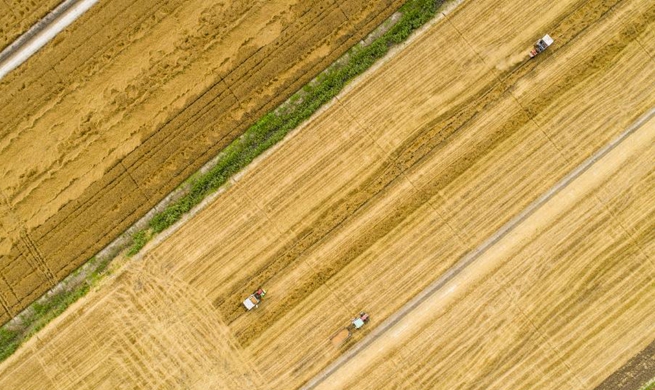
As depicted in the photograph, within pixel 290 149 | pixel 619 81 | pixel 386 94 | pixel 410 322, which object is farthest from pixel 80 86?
pixel 619 81

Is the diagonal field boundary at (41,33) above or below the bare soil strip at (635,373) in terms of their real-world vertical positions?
above

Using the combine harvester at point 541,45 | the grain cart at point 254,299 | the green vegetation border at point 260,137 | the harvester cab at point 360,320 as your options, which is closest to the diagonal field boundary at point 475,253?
the harvester cab at point 360,320

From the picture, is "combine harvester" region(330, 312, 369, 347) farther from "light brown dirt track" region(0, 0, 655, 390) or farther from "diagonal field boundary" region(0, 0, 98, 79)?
"diagonal field boundary" region(0, 0, 98, 79)

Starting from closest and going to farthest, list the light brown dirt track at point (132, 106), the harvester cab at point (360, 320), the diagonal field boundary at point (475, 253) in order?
the harvester cab at point (360, 320) → the diagonal field boundary at point (475, 253) → the light brown dirt track at point (132, 106)

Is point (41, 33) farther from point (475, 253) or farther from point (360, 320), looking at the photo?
point (475, 253)

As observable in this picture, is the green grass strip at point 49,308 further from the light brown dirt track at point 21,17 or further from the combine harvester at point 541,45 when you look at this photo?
the combine harvester at point 541,45

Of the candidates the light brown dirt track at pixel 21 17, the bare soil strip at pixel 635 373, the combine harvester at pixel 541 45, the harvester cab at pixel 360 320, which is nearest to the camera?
the bare soil strip at pixel 635 373
